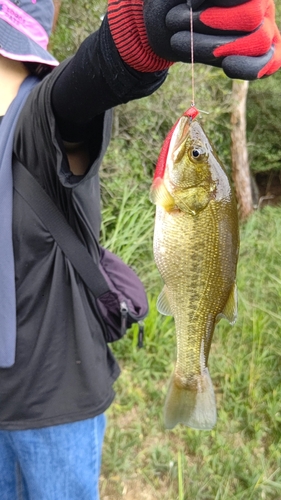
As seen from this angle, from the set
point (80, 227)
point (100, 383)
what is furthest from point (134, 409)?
point (80, 227)

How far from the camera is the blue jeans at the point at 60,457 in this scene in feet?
4.75

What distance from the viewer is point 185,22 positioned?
879 millimetres

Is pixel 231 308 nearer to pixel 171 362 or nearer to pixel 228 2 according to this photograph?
pixel 228 2

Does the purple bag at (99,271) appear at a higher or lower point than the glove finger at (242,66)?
lower

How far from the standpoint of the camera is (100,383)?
59.7 inches

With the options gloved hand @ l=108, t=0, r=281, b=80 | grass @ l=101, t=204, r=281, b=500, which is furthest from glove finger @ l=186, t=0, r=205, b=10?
grass @ l=101, t=204, r=281, b=500

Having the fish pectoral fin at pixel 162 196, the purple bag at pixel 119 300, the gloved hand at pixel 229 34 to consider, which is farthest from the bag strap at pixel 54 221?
the gloved hand at pixel 229 34

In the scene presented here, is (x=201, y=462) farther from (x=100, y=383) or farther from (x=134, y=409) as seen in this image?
(x=100, y=383)

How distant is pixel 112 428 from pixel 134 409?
24 centimetres

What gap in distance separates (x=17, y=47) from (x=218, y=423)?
2.62 meters

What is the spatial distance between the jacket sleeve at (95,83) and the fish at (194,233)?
15 centimetres

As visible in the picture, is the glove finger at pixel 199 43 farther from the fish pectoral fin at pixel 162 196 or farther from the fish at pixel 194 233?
the fish pectoral fin at pixel 162 196

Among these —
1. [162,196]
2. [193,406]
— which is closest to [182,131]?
[162,196]

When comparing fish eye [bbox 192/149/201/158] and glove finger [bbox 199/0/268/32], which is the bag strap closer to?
fish eye [bbox 192/149/201/158]
